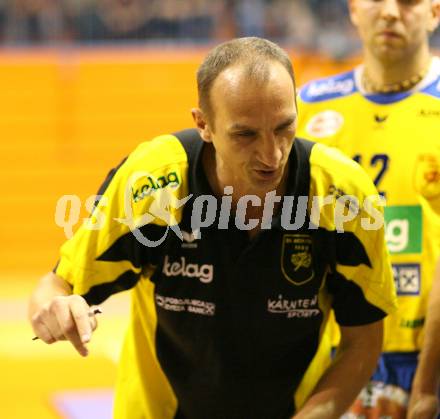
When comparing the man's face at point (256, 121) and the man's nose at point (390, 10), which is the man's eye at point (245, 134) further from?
the man's nose at point (390, 10)

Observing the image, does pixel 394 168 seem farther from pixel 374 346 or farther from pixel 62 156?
pixel 62 156

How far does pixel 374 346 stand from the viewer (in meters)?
3.22

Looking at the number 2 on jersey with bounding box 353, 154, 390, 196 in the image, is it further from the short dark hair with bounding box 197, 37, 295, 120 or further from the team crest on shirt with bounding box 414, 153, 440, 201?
the short dark hair with bounding box 197, 37, 295, 120

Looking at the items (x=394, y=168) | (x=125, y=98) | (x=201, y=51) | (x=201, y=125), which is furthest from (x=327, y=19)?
(x=201, y=125)

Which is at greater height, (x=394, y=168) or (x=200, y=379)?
(x=394, y=168)

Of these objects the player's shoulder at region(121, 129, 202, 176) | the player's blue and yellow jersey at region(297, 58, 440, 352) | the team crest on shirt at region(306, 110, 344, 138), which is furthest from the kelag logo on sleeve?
the player's shoulder at region(121, 129, 202, 176)

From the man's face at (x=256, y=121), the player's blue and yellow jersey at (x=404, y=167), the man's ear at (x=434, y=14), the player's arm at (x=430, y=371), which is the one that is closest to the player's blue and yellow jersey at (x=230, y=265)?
the man's face at (x=256, y=121)

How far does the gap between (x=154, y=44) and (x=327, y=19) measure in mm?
2416

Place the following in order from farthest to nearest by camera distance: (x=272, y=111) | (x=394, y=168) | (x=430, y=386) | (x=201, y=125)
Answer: (x=394, y=168)
(x=430, y=386)
(x=201, y=125)
(x=272, y=111)

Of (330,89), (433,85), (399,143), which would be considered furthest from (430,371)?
(330,89)

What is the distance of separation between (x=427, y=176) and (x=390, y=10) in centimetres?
67

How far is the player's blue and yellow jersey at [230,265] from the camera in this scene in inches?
126

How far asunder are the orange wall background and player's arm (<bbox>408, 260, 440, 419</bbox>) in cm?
981

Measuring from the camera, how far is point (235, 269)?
10.6 feet
